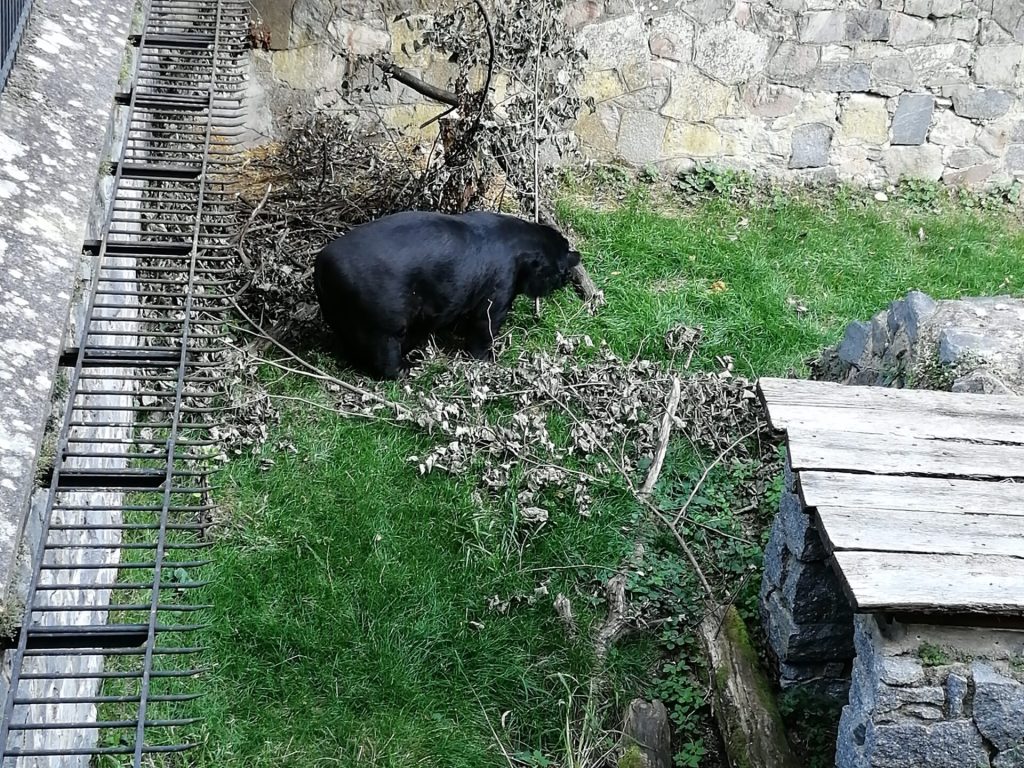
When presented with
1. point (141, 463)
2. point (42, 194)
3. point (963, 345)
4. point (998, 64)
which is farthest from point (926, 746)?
point (998, 64)

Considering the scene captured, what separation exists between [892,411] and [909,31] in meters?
4.69

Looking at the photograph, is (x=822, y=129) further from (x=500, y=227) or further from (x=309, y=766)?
(x=309, y=766)

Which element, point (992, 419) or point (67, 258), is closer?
point (67, 258)

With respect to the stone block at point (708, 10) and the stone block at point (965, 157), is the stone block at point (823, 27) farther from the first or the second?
the stone block at point (965, 157)

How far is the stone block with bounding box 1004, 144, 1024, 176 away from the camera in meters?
7.69

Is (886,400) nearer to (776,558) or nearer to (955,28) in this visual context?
(776,558)

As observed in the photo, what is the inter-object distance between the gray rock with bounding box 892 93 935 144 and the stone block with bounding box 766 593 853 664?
15.9 feet

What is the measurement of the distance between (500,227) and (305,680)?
295 centimetres

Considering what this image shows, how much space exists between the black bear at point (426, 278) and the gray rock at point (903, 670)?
3295 mm

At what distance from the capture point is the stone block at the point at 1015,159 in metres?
7.69

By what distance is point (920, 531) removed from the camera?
2945mm

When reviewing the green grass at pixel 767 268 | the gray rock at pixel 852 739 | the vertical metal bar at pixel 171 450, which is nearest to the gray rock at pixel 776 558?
the gray rock at pixel 852 739

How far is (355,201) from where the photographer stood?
652 cm

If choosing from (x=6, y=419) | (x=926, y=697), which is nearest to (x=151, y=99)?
(x=6, y=419)
